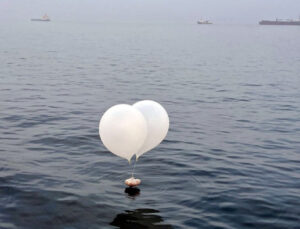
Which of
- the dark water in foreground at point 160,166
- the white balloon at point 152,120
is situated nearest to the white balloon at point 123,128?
the white balloon at point 152,120

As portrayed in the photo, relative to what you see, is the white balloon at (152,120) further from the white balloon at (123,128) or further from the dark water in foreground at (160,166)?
the dark water in foreground at (160,166)

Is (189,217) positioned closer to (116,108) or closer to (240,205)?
(240,205)

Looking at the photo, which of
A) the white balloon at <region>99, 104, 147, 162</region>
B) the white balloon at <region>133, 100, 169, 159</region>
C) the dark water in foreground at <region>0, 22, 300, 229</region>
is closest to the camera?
the white balloon at <region>99, 104, 147, 162</region>

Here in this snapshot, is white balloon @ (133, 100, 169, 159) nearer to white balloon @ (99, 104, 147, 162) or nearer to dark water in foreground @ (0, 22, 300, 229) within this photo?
white balloon @ (99, 104, 147, 162)

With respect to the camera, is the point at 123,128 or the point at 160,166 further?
the point at 160,166

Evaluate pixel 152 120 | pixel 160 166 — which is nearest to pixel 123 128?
pixel 152 120

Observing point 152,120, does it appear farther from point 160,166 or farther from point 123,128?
point 160,166

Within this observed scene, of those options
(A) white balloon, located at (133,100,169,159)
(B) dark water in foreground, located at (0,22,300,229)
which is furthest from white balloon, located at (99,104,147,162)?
(B) dark water in foreground, located at (0,22,300,229)

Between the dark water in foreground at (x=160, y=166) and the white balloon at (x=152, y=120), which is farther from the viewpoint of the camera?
the white balloon at (x=152, y=120)

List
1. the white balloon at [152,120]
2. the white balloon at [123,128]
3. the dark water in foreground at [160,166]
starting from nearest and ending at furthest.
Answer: the white balloon at [123,128], the dark water in foreground at [160,166], the white balloon at [152,120]
